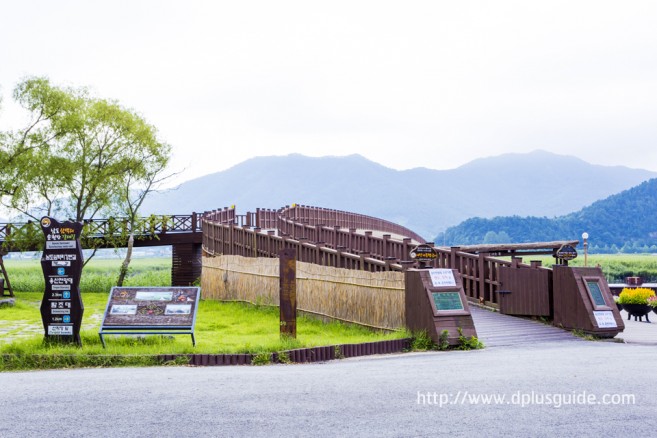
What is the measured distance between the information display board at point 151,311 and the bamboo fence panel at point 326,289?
4.48 m

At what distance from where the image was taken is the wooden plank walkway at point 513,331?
1549 cm

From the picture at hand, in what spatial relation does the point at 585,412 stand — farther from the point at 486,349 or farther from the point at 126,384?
the point at 486,349

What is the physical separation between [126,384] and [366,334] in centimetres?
Result: 780

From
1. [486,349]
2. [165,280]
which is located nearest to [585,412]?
[486,349]

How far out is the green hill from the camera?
526 feet

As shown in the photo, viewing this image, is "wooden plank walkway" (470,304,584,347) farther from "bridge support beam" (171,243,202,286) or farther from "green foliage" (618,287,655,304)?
"bridge support beam" (171,243,202,286)

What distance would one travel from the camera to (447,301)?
580 inches

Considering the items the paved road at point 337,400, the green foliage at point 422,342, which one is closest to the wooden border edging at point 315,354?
the green foliage at point 422,342

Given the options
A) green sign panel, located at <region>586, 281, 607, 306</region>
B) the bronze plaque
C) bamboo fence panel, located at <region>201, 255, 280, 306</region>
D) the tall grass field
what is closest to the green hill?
the tall grass field

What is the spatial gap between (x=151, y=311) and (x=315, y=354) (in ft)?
11.7

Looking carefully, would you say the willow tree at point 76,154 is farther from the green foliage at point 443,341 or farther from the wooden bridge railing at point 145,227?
the green foliage at point 443,341

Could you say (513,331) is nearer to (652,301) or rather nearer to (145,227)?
(652,301)

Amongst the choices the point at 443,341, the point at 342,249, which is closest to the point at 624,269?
the point at 342,249

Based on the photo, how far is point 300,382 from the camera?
9219 mm
